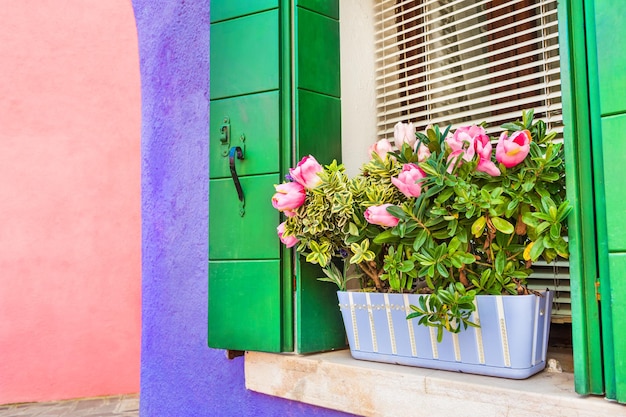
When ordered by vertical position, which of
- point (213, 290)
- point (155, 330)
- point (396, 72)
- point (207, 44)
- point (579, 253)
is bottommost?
point (155, 330)

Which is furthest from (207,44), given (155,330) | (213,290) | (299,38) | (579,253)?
(579,253)

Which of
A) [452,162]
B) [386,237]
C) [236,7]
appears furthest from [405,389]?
[236,7]

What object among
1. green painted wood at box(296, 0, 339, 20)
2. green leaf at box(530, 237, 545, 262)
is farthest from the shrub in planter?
green painted wood at box(296, 0, 339, 20)

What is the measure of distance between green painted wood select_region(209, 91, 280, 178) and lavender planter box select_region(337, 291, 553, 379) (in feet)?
1.87

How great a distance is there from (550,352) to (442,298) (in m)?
0.65

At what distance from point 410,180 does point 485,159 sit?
8.2 inches

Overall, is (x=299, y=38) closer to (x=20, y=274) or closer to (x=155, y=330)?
(x=155, y=330)

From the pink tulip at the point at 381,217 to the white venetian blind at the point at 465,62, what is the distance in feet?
2.20

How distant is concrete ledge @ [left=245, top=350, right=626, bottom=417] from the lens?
4.92ft

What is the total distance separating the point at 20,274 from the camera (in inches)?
242

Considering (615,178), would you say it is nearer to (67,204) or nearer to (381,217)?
(381,217)

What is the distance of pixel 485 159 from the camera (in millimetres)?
1603

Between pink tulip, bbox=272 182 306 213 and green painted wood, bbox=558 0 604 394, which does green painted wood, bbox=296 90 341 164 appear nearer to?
pink tulip, bbox=272 182 306 213

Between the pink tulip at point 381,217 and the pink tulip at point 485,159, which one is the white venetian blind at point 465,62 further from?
the pink tulip at point 381,217
